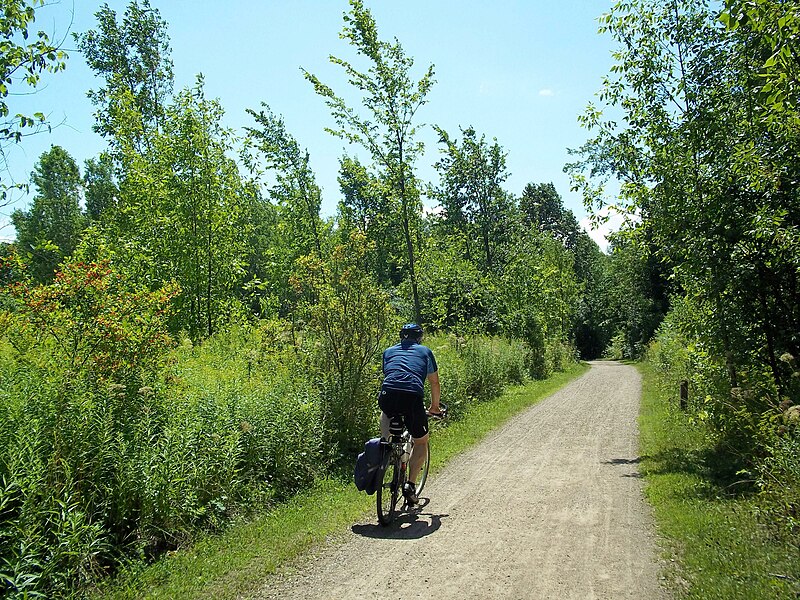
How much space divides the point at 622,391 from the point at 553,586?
19086 mm

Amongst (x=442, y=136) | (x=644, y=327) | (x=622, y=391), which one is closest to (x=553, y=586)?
(x=442, y=136)

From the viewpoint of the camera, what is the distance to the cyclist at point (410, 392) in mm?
6789

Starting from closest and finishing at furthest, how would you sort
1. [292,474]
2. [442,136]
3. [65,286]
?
[65,286]
[292,474]
[442,136]

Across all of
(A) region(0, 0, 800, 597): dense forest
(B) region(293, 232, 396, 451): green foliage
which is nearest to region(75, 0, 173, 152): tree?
(A) region(0, 0, 800, 597): dense forest

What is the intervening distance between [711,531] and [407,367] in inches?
151

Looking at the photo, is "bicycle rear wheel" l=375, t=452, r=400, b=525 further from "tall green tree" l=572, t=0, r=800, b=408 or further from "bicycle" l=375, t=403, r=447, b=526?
"tall green tree" l=572, t=0, r=800, b=408

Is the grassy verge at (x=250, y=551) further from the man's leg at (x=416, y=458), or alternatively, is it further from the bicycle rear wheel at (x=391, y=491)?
the man's leg at (x=416, y=458)

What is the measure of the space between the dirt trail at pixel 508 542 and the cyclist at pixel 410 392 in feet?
2.30

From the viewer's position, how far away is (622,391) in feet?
73.6

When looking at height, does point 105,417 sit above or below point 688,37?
below

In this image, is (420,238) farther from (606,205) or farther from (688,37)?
(688,37)

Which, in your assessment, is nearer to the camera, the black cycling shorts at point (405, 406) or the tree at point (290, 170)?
the black cycling shorts at point (405, 406)

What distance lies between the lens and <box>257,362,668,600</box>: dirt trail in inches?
194

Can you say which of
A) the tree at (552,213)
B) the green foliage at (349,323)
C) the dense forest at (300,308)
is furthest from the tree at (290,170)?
the tree at (552,213)
